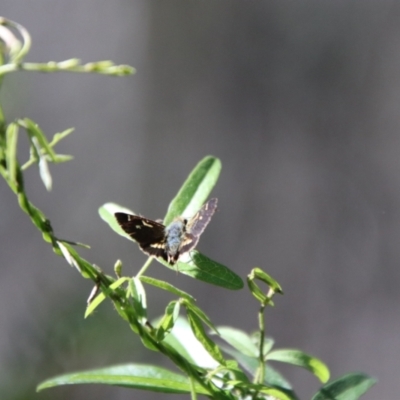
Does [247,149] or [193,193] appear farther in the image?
[247,149]

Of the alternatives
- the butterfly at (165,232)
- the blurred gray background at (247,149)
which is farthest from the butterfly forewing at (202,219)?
the blurred gray background at (247,149)

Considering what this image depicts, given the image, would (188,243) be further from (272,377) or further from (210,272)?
(272,377)

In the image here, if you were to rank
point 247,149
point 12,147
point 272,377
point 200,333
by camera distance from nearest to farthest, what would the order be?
point 12,147 < point 200,333 < point 272,377 < point 247,149

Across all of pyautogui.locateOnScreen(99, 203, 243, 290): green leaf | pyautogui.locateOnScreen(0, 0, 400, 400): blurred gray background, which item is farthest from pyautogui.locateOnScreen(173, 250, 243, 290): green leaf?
pyautogui.locateOnScreen(0, 0, 400, 400): blurred gray background

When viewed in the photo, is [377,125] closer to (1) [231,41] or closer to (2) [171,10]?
(1) [231,41]

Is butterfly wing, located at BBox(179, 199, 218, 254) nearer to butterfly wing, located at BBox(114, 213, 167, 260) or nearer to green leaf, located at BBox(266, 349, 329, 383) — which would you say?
butterfly wing, located at BBox(114, 213, 167, 260)

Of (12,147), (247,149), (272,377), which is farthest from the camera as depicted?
(247,149)

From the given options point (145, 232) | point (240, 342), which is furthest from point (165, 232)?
point (240, 342)
